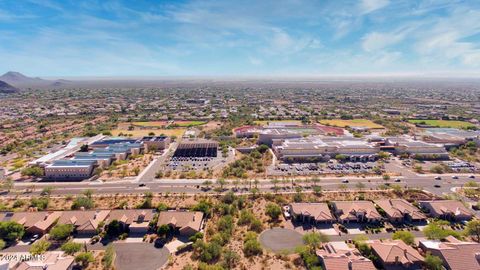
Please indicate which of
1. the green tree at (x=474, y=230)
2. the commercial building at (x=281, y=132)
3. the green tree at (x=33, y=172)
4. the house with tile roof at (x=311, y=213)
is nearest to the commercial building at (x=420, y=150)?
the commercial building at (x=281, y=132)

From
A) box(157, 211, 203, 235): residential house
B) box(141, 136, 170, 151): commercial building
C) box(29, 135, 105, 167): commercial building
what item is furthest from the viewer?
box(141, 136, 170, 151): commercial building

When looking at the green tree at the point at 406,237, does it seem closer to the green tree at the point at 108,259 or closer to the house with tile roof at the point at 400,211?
the house with tile roof at the point at 400,211

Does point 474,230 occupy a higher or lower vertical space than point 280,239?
higher

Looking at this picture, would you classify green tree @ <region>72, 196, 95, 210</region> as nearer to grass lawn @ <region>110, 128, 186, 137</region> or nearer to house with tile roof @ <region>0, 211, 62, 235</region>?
house with tile roof @ <region>0, 211, 62, 235</region>

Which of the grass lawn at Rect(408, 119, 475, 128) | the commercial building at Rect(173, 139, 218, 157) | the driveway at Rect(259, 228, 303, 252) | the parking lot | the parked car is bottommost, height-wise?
the parked car

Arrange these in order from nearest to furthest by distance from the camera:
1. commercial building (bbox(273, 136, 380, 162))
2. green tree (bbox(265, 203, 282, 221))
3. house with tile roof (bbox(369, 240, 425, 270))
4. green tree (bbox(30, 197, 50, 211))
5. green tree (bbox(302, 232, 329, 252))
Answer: house with tile roof (bbox(369, 240, 425, 270)), green tree (bbox(302, 232, 329, 252)), green tree (bbox(265, 203, 282, 221)), green tree (bbox(30, 197, 50, 211)), commercial building (bbox(273, 136, 380, 162))

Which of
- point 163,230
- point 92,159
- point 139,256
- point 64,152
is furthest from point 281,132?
point 64,152

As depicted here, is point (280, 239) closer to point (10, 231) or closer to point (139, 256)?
point (139, 256)

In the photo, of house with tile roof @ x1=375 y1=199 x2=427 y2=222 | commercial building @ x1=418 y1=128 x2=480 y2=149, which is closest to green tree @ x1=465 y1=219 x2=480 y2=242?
house with tile roof @ x1=375 y1=199 x2=427 y2=222
